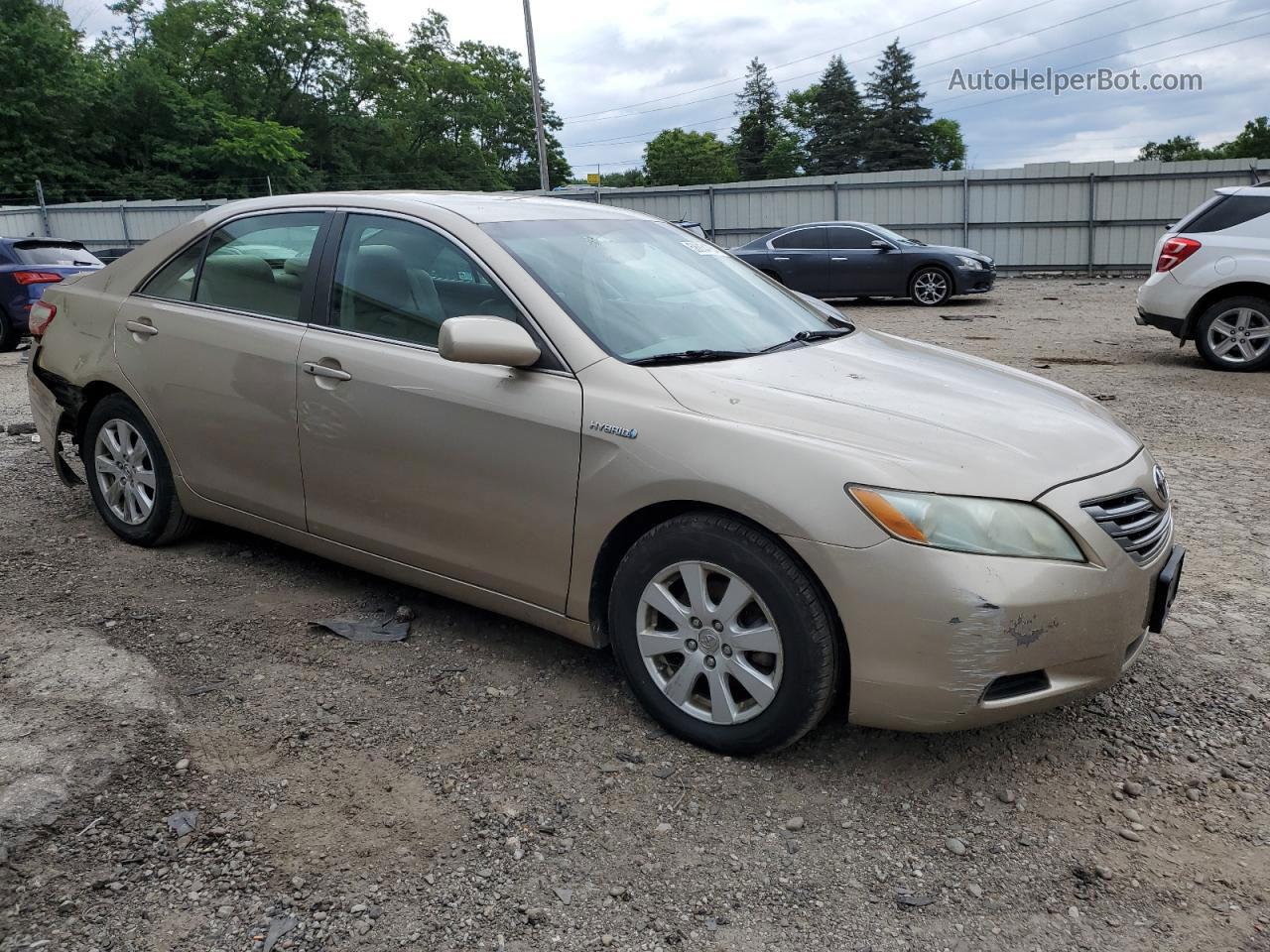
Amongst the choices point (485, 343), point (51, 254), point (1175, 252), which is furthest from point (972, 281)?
point (485, 343)

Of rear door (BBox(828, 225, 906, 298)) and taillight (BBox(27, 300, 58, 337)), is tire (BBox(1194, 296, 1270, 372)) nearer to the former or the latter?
rear door (BBox(828, 225, 906, 298))

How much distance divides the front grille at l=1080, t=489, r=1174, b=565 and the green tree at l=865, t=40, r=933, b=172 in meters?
Answer: 79.3

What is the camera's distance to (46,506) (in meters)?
5.47

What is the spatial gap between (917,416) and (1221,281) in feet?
26.8

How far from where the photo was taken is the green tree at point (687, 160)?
93062mm

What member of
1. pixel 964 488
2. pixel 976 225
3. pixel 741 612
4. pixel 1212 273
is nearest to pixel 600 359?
pixel 741 612

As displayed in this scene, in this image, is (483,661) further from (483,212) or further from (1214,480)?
(1214,480)

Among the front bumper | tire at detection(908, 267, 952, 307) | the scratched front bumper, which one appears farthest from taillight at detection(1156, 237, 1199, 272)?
the scratched front bumper

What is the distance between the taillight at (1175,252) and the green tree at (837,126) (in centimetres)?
7225

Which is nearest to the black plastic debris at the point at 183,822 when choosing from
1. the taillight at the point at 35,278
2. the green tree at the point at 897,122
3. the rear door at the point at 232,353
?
the rear door at the point at 232,353

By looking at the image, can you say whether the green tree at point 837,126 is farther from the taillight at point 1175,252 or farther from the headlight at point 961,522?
the headlight at point 961,522

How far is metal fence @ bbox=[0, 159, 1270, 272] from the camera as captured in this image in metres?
22.1

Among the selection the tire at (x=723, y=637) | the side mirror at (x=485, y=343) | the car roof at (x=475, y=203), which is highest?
the car roof at (x=475, y=203)

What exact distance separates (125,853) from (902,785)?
2054 millimetres
